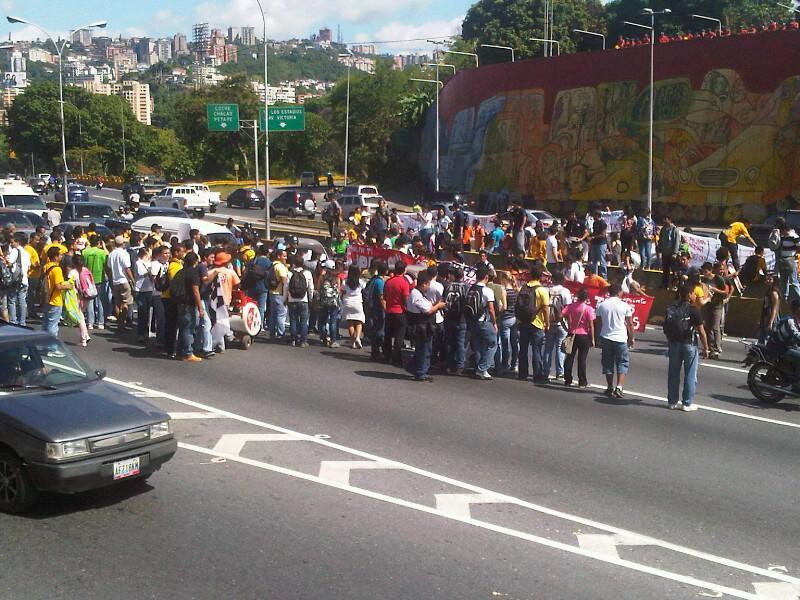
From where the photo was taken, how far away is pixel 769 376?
42.4 feet

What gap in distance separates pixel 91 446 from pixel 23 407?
747 mm

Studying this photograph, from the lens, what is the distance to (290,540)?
7.47 m

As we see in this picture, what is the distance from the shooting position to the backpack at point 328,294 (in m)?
16.3

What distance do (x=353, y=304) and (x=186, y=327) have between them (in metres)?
3.00

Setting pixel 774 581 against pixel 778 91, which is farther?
pixel 778 91

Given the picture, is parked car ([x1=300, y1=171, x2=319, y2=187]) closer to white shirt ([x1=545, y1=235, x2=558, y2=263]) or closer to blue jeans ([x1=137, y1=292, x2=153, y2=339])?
white shirt ([x1=545, y1=235, x2=558, y2=263])

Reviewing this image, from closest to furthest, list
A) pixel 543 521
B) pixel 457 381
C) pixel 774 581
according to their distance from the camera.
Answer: pixel 774 581 < pixel 543 521 < pixel 457 381

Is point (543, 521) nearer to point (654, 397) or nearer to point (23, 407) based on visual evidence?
point (23, 407)

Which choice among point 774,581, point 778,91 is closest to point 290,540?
point 774,581

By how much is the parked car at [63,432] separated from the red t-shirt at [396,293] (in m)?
6.25

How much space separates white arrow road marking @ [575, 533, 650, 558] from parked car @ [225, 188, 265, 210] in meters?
56.2

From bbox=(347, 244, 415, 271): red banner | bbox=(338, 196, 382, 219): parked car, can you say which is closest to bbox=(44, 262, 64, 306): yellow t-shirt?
bbox=(347, 244, 415, 271): red banner

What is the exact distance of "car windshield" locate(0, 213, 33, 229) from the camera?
2809 centimetres

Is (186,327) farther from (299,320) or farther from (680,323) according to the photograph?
(680,323)
